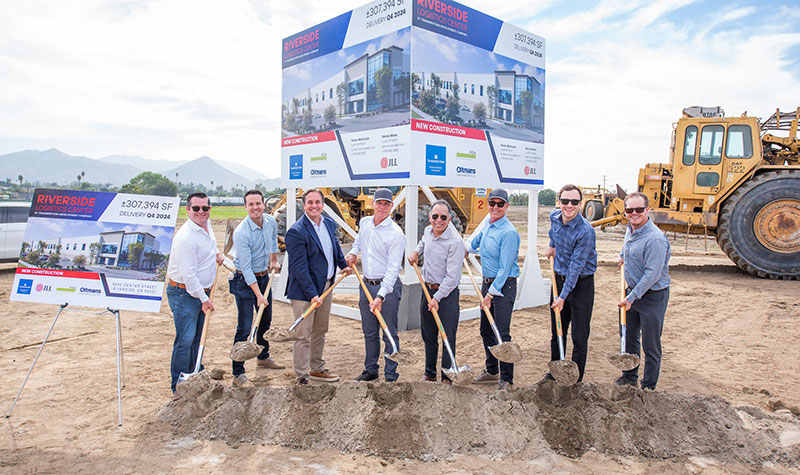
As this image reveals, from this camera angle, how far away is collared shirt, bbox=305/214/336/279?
16.4 ft

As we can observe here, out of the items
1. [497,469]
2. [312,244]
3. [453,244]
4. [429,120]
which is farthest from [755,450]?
[429,120]

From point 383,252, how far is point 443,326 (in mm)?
938

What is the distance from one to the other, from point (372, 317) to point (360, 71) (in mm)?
4145

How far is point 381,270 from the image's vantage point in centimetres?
496

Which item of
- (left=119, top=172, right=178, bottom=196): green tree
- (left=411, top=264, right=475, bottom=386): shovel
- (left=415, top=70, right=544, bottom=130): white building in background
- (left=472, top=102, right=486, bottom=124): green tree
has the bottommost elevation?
(left=411, top=264, right=475, bottom=386): shovel

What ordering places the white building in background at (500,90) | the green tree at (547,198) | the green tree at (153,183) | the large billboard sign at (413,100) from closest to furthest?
the large billboard sign at (413,100), the white building in background at (500,90), the green tree at (547,198), the green tree at (153,183)

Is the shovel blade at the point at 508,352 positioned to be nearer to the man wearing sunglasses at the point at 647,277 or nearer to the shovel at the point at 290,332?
Result: the man wearing sunglasses at the point at 647,277

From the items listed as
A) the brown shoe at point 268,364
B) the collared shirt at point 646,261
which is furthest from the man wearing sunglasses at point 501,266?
the brown shoe at point 268,364

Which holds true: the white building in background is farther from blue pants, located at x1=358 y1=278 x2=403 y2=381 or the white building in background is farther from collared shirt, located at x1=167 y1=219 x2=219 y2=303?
collared shirt, located at x1=167 y1=219 x2=219 y2=303

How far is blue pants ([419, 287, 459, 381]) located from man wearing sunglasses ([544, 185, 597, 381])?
3.11 ft

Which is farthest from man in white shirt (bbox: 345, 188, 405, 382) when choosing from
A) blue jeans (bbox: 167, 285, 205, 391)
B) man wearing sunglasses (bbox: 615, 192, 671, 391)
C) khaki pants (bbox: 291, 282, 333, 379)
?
man wearing sunglasses (bbox: 615, 192, 671, 391)

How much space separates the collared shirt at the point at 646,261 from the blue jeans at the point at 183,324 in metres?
3.85

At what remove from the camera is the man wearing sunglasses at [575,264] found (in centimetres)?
460

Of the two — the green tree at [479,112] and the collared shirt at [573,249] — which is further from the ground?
the green tree at [479,112]
